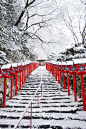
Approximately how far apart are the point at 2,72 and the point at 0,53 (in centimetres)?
183

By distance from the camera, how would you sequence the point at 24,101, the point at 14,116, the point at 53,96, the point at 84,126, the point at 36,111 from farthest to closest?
1. the point at 53,96
2. the point at 24,101
3. the point at 36,111
4. the point at 14,116
5. the point at 84,126

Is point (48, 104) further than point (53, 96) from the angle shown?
No

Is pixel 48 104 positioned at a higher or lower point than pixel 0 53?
lower

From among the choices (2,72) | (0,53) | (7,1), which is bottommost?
(2,72)

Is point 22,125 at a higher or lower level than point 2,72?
lower

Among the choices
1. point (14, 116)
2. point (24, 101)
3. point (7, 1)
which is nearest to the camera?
point (14, 116)

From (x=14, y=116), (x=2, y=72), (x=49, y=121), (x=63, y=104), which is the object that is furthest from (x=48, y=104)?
(x=2, y=72)

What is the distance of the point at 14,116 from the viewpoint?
10.3ft

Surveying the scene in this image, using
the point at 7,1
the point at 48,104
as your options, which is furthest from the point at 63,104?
the point at 7,1

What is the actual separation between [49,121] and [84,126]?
112 centimetres

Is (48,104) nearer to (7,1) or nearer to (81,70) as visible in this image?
(81,70)

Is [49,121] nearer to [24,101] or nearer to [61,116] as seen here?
[61,116]

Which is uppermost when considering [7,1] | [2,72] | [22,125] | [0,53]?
[7,1]

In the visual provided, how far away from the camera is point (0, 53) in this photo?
4.89 m
